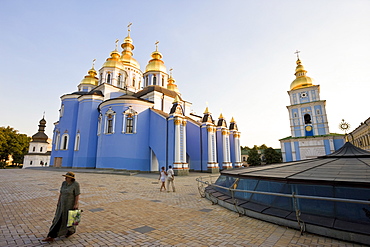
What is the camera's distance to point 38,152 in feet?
148

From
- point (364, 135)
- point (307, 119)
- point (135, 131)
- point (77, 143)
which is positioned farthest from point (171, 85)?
point (364, 135)

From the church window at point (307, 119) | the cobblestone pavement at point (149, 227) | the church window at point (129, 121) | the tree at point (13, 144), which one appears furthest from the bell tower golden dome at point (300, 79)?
the tree at point (13, 144)

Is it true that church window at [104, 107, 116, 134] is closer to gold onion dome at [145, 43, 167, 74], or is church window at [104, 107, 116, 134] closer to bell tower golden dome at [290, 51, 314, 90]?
gold onion dome at [145, 43, 167, 74]

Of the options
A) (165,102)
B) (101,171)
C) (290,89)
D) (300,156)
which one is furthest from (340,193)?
(290,89)

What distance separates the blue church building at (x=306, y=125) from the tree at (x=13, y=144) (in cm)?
6180

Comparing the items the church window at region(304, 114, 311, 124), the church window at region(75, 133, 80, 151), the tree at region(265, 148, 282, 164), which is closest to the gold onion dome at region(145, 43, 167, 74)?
the church window at region(75, 133, 80, 151)

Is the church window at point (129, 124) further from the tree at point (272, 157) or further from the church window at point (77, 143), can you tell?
the tree at point (272, 157)

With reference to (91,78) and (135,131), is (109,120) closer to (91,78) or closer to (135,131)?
(135,131)

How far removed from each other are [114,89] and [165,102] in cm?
866

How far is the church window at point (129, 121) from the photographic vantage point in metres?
21.8

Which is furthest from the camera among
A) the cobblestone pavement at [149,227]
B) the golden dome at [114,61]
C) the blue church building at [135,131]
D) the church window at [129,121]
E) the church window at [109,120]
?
the golden dome at [114,61]

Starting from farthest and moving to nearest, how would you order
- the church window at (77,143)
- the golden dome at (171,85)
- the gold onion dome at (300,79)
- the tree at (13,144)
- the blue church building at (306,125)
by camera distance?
the tree at (13,144) → the gold onion dome at (300,79) → the golden dome at (171,85) → the blue church building at (306,125) → the church window at (77,143)

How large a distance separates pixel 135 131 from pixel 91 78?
1983cm

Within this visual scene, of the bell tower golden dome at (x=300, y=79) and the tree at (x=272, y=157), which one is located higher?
the bell tower golden dome at (x=300, y=79)
